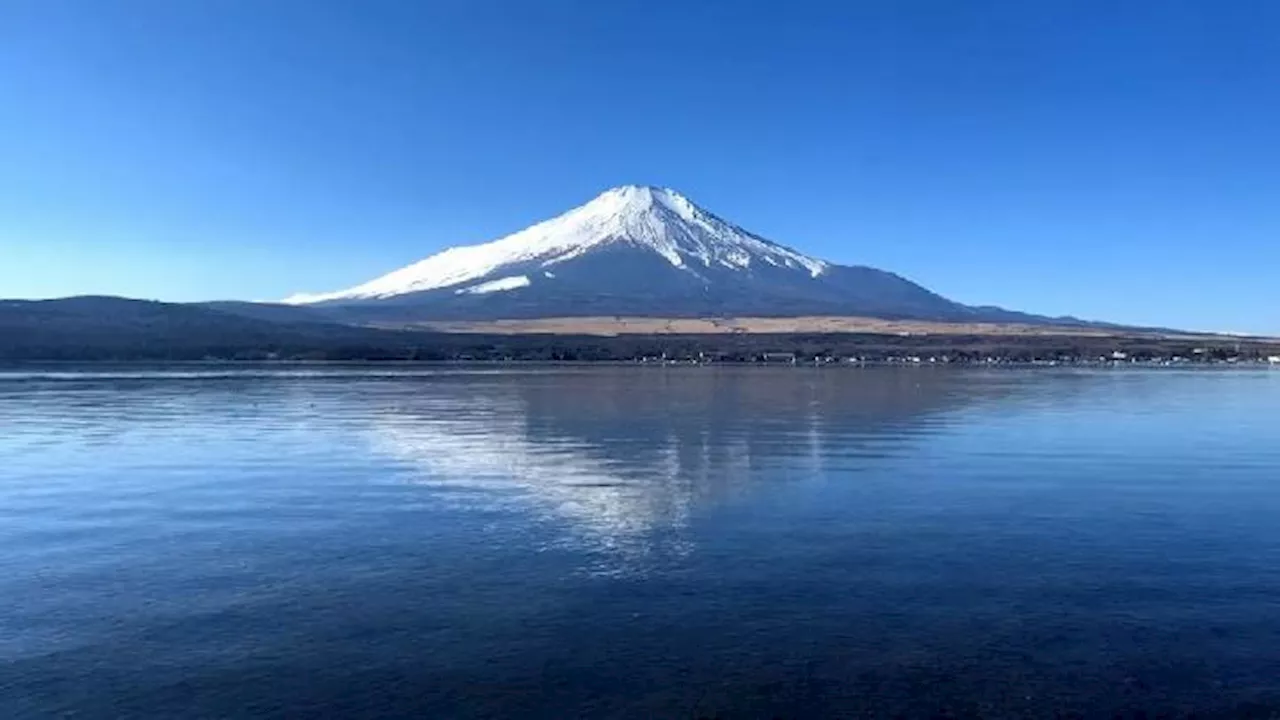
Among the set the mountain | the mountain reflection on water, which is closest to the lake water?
the mountain reflection on water

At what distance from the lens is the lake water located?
955 centimetres

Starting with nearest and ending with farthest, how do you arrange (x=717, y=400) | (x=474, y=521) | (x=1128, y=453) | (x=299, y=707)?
(x=299, y=707)
(x=474, y=521)
(x=1128, y=453)
(x=717, y=400)

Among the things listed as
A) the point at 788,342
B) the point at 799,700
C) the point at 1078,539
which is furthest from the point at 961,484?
the point at 788,342

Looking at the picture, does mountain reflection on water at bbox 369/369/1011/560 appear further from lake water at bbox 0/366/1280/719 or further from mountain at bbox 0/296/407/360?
mountain at bbox 0/296/407/360

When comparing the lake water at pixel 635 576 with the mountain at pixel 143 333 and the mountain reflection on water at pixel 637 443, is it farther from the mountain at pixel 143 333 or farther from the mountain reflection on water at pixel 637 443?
the mountain at pixel 143 333

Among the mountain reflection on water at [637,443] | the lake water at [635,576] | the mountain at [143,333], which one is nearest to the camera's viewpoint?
the lake water at [635,576]

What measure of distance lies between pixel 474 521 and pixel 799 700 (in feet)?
28.1

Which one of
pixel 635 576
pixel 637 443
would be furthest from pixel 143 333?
pixel 635 576

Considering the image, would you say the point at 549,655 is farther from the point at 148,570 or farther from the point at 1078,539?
the point at 1078,539

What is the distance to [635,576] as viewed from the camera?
1324 centimetres

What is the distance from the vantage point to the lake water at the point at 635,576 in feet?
31.3

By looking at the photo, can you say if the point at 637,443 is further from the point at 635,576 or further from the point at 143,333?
the point at 143,333

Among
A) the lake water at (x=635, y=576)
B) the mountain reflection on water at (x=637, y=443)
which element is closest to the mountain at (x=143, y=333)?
the mountain reflection on water at (x=637, y=443)

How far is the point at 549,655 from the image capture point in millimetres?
10352
